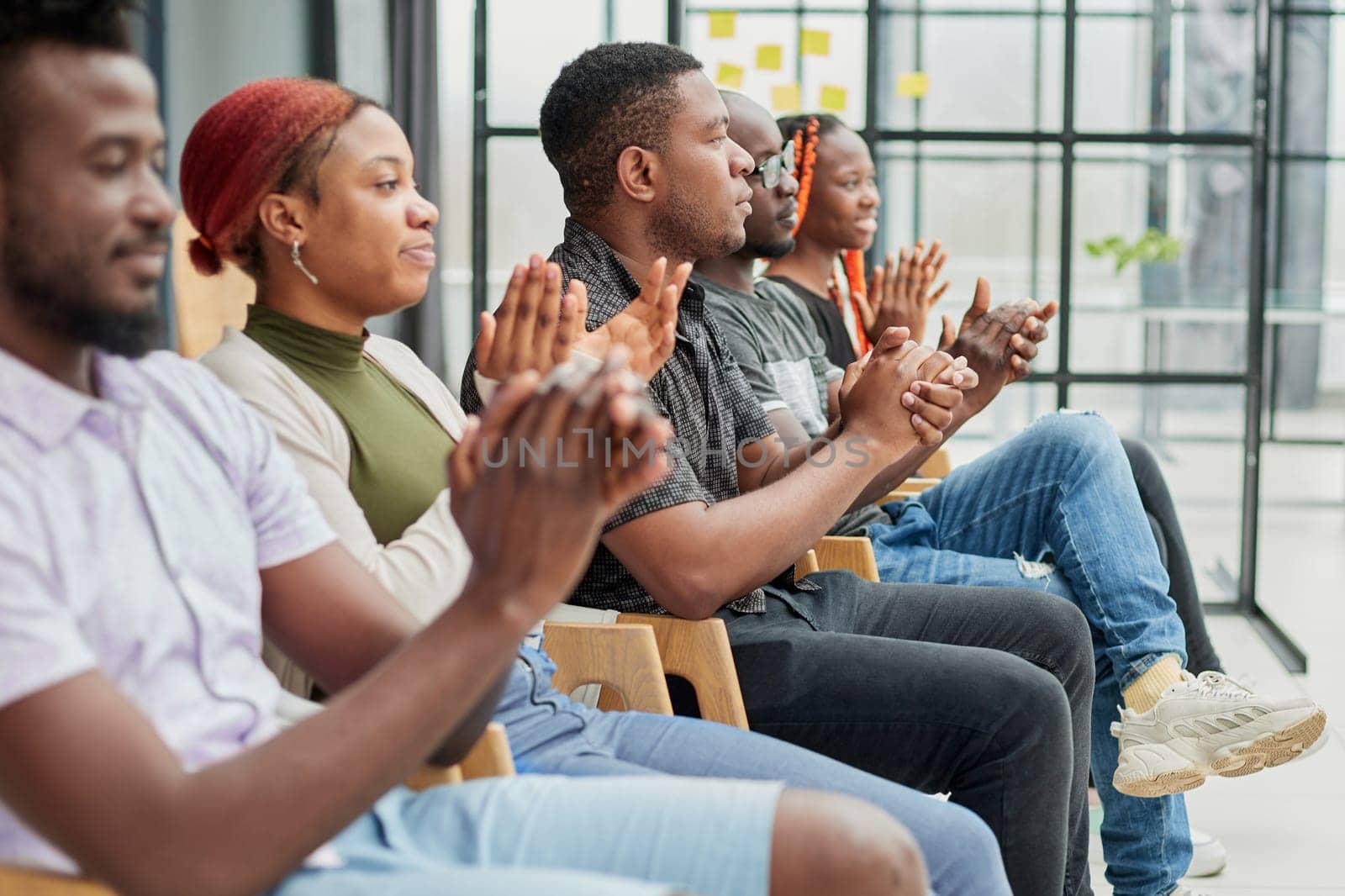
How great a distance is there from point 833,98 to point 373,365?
275 centimetres

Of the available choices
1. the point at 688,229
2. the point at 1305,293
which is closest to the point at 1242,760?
the point at 688,229

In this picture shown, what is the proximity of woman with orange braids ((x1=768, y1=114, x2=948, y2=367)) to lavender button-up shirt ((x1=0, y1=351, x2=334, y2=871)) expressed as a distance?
6.78 feet

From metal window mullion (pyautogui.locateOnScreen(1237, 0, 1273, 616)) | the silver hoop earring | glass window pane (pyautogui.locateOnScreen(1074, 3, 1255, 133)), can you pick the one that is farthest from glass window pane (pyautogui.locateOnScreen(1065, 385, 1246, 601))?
the silver hoop earring

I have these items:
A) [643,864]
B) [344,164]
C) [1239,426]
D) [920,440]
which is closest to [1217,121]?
[1239,426]

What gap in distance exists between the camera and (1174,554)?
2639 millimetres

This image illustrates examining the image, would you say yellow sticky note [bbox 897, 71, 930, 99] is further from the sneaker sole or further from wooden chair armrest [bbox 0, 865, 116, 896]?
wooden chair armrest [bbox 0, 865, 116, 896]

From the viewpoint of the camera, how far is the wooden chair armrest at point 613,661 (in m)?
1.69

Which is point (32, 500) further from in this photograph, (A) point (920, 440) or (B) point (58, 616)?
(A) point (920, 440)

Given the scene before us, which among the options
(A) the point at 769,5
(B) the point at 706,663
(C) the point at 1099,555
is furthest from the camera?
(A) the point at 769,5

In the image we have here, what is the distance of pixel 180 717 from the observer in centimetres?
101

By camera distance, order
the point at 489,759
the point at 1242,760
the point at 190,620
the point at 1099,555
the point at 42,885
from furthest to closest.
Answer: the point at 1099,555 → the point at 1242,760 → the point at 489,759 → the point at 190,620 → the point at 42,885

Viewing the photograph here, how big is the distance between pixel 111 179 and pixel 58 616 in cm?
29

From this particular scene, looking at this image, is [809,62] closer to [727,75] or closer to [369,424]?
[727,75]

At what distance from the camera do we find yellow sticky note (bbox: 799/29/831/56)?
4.07 metres
